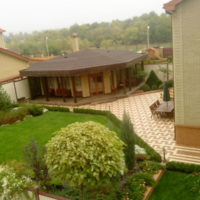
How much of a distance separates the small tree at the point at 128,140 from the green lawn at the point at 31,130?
294 cm

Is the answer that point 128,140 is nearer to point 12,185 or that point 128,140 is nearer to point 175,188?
point 175,188

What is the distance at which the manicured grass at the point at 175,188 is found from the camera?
319 inches

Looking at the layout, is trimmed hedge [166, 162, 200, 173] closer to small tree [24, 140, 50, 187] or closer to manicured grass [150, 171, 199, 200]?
manicured grass [150, 171, 199, 200]

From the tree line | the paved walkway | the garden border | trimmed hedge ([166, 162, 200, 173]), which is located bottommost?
the paved walkway

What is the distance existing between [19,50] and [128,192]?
269 ft

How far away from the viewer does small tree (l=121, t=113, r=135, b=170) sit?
9172mm

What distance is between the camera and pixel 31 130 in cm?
1513

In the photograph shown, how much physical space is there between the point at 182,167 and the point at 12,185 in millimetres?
6038

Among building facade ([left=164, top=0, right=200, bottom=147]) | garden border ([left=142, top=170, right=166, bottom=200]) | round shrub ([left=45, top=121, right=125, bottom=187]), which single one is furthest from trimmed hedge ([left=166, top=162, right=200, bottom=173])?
round shrub ([left=45, top=121, right=125, bottom=187])

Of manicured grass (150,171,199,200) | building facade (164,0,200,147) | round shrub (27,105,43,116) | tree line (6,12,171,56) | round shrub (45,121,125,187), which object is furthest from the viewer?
tree line (6,12,171,56)

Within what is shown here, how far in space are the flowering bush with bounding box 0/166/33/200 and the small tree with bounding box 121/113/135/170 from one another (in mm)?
3600

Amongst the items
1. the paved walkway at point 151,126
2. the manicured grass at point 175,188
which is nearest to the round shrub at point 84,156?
the manicured grass at point 175,188

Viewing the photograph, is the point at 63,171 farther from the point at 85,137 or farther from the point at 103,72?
the point at 103,72

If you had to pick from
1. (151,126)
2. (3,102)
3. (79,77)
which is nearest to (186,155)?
(151,126)
